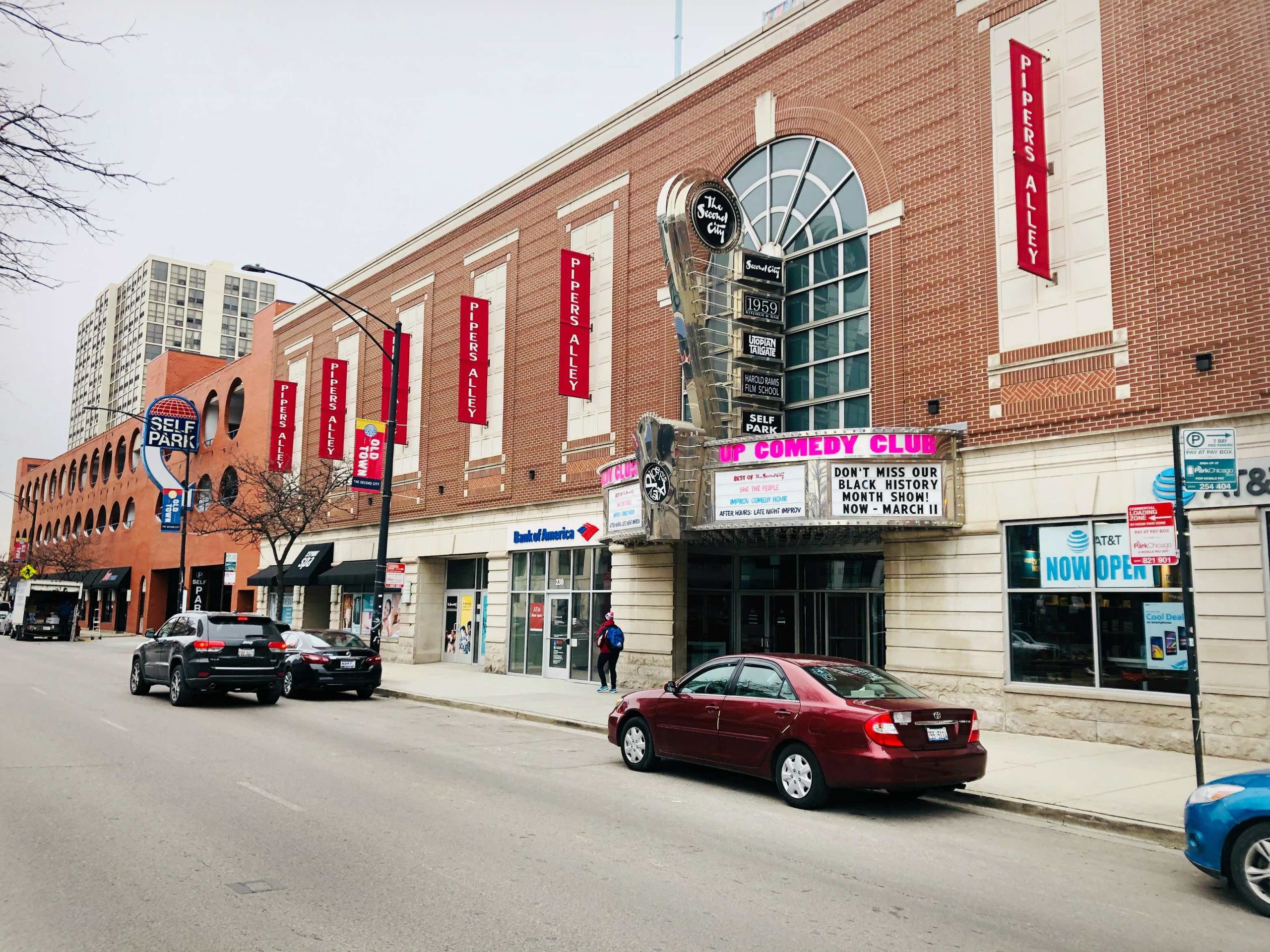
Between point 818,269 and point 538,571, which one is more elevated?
point 818,269

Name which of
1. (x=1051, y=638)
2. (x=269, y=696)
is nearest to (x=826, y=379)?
(x=1051, y=638)

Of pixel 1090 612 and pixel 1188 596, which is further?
pixel 1090 612

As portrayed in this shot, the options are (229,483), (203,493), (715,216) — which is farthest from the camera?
(203,493)

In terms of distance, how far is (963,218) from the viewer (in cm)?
1684

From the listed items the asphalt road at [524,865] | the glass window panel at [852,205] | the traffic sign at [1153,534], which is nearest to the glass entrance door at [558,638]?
the glass window panel at [852,205]

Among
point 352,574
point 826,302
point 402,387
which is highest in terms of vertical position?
point 402,387

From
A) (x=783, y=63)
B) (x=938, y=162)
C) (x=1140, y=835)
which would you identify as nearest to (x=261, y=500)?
(x=783, y=63)

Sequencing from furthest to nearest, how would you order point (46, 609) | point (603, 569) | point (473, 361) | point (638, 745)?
point (46, 609), point (473, 361), point (603, 569), point (638, 745)

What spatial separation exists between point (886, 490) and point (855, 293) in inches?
181

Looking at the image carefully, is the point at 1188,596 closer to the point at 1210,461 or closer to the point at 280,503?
the point at 1210,461

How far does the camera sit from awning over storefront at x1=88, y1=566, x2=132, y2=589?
62.0m

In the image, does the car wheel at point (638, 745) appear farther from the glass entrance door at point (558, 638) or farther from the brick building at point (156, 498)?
the brick building at point (156, 498)

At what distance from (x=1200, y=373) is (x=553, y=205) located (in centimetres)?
1791

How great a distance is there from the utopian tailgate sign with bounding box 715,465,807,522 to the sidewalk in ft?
14.1
